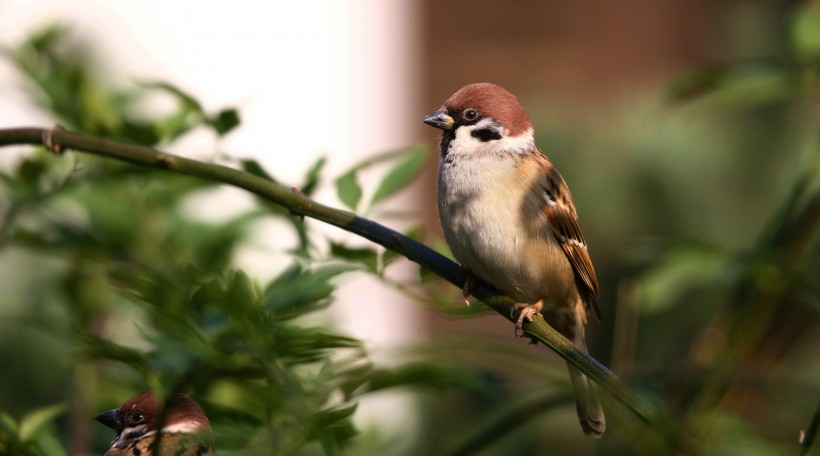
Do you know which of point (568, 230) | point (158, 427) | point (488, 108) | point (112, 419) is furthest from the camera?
point (568, 230)

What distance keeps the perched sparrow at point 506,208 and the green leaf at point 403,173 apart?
0.17 m

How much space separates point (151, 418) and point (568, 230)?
859 mm

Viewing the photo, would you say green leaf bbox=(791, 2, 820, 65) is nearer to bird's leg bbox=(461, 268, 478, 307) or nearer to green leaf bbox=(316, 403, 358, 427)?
bird's leg bbox=(461, 268, 478, 307)

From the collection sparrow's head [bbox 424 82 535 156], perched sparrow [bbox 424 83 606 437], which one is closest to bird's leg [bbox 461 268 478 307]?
perched sparrow [bbox 424 83 606 437]

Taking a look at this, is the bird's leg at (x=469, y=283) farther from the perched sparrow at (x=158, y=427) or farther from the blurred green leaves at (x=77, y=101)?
the perched sparrow at (x=158, y=427)

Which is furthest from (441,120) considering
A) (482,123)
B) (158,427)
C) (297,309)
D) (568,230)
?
(158,427)

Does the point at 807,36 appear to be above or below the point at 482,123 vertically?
above

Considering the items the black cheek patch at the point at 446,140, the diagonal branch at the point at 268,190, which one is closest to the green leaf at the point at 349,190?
the diagonal branch at the point at 268,190

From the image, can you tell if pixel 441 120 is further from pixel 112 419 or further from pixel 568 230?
pixel 112 419

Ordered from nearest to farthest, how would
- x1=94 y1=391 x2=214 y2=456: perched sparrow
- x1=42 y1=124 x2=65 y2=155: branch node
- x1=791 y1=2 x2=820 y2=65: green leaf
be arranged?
x1=94 y1=391 x2=214 y2=456: perched sparrow, x1=42 y1=124 x2=65 y2=155: branch node, x1=791 y1=2 x2=820 y2=65: green leaf

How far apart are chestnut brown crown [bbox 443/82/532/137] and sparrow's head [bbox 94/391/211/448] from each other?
548 millimetres

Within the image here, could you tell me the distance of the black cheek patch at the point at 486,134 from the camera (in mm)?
1498

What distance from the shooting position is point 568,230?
1.67 m

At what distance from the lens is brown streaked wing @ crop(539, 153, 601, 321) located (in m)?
1.65
